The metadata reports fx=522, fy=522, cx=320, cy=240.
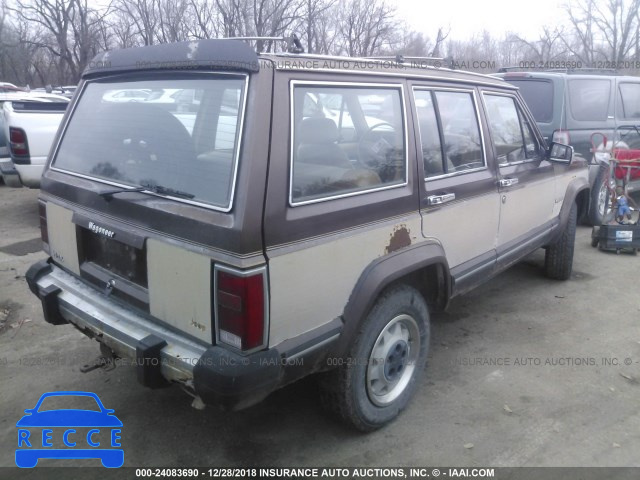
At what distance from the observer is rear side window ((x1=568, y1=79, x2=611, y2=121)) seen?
6980 millimetres

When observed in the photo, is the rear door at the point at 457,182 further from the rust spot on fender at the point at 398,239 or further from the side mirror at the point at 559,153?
the side mirror at the point at 559,153

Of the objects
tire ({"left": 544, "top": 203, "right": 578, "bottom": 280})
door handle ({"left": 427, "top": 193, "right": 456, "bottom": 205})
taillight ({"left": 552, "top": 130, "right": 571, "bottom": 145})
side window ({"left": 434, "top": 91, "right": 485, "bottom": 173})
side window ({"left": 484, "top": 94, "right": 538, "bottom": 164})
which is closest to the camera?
door handle ({"left": 427, "top": 193, "right": 456, "bottom": 205})

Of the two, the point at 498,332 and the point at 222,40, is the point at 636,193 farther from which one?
the point at 222,40

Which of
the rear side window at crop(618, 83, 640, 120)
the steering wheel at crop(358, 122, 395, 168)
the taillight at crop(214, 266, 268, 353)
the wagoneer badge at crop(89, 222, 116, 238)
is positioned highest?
the rear side window at crop(618, 83, 640, 120)

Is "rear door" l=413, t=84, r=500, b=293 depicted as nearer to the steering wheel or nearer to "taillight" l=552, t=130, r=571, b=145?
the steering wheel

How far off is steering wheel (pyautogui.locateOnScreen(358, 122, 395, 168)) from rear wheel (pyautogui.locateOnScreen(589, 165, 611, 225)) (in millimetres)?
5191

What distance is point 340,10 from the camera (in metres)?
23.8

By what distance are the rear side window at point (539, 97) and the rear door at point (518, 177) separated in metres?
2.75

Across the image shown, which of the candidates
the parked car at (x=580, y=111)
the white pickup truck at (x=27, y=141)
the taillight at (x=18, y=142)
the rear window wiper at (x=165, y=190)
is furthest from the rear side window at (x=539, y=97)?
the taillight at (x=18, y=142)

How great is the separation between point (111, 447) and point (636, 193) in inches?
380

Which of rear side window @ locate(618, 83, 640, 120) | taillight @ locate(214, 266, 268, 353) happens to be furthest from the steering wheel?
rear side window @ locate(618, 83, 640, 120)

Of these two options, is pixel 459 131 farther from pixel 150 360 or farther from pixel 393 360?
pixel 150 360

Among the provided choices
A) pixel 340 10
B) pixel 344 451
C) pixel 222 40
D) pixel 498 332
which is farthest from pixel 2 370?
pixel 340 10

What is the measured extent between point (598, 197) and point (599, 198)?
0.04m
